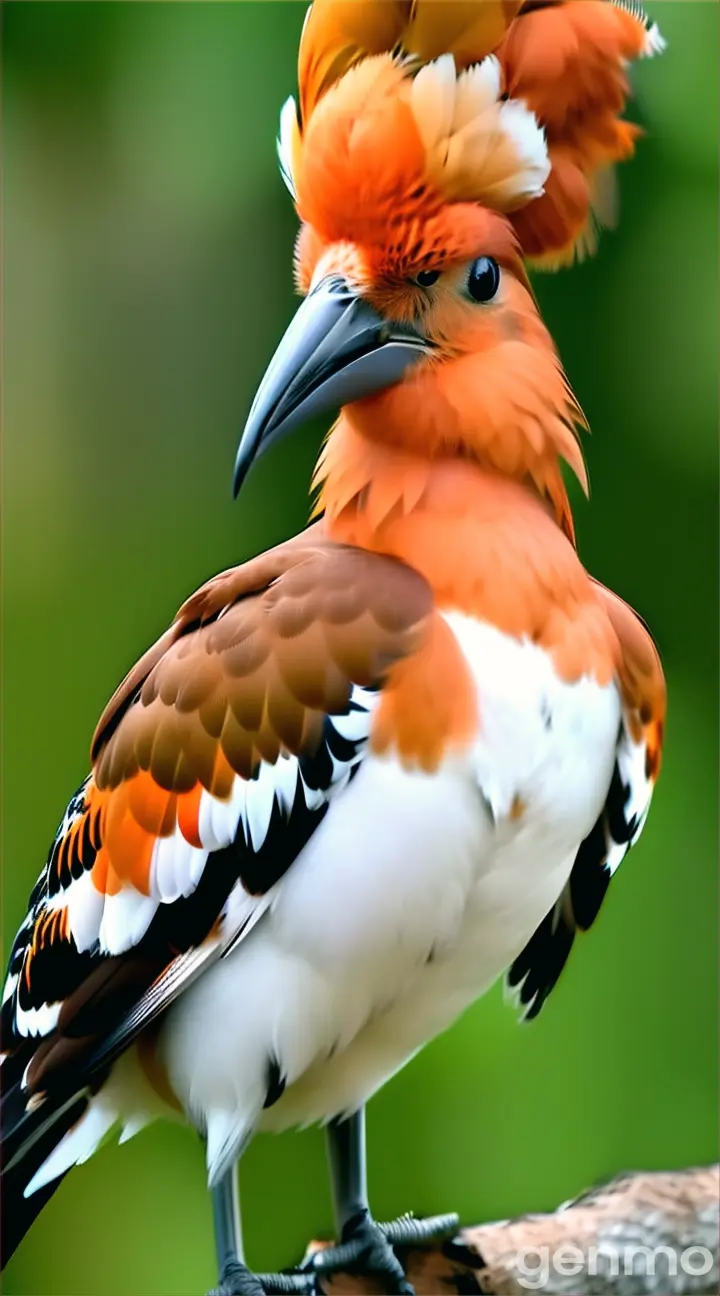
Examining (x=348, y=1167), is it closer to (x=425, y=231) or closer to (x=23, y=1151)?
(x=23, y=1151)

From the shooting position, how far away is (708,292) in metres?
1.11

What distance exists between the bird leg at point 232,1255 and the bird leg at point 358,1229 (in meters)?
0.05

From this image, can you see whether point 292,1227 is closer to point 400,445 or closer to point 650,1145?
point 650,1145

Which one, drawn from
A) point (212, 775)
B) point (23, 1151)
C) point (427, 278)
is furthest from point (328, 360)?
point (23, 1151)

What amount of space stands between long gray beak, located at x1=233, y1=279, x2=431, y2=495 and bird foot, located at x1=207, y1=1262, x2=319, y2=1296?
20.9 inches

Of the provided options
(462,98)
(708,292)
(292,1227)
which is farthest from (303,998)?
(708,292)

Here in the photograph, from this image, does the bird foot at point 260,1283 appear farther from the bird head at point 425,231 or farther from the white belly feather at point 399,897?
the bird head at point 425,231

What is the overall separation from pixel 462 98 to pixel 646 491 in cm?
45

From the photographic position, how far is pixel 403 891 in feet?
2.41

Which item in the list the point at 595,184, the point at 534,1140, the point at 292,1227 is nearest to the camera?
the point at 595,184

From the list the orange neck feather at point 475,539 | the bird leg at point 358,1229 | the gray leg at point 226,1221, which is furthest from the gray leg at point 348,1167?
the orange neck feather at point 475,539

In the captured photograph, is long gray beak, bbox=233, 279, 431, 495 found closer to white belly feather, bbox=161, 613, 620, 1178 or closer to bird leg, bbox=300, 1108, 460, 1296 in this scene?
white belly feather, bbox=161, 613, 620, 1178

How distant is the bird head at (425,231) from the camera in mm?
764

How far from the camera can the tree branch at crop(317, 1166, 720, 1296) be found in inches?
36.7
